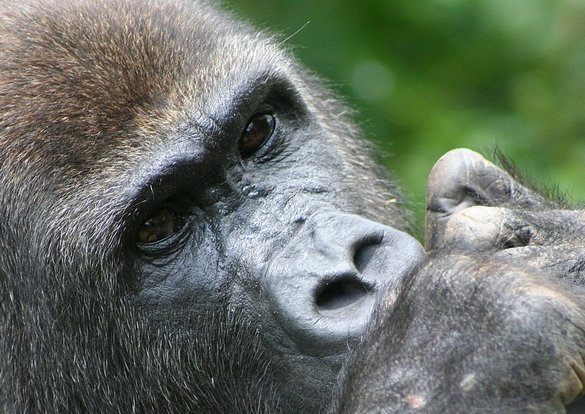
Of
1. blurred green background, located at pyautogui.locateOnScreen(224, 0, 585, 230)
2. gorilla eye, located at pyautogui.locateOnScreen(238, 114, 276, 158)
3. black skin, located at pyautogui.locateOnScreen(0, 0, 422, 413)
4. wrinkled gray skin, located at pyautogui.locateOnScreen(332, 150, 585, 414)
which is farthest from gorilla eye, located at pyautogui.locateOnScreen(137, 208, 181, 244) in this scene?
blurred green background, located at pyautogui.locateOnScreen(224, 0, 585, 230)

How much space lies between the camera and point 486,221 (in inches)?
135

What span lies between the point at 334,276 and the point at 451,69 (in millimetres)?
3828

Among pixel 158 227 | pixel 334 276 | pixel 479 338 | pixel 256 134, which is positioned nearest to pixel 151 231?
pixel 158 227

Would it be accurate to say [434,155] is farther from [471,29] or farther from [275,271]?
[275,271]

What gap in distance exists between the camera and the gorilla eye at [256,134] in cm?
387

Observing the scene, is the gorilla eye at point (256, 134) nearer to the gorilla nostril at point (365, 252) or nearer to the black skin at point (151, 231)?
the black skin at point (151, 231)

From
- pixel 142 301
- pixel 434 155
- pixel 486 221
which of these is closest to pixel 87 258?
pixel 142 301

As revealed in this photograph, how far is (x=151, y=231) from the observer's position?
3.66 metres

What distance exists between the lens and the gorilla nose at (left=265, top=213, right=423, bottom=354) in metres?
3.27

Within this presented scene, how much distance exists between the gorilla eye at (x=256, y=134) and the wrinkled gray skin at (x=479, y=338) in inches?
35.1

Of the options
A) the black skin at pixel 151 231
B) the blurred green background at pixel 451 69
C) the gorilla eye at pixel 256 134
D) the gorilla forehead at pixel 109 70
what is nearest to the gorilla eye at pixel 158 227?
the black skin at pixel 151 231

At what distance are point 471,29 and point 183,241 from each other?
3.45 metres

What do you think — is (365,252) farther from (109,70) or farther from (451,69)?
(451,69)

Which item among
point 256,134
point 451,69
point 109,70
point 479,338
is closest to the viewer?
point 479,338
